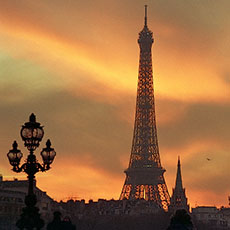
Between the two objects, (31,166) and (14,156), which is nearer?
(31,166)

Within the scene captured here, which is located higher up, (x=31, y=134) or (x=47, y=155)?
(x=31, y=134)

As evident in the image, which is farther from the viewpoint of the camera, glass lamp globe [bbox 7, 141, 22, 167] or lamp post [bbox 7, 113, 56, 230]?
glass lamp globe [bbox 7, 141, 22, 167]

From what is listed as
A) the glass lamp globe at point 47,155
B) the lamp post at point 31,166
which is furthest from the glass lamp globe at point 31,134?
the glass lamp globe at point 47,155

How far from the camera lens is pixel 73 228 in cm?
7112

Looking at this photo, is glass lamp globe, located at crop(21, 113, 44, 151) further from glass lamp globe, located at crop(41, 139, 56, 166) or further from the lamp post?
glass lamp globe, located at crop(41, 139, 56, 166)

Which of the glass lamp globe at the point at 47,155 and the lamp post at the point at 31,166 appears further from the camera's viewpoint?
the glass lamp globe at the point at 47,155

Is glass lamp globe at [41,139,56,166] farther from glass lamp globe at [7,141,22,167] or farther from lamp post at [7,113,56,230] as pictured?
glass lamp globe at [7,141,22,167]

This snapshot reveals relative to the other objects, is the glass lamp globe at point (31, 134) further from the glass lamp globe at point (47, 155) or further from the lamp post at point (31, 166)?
the glass lamp globe at point (47, 155)

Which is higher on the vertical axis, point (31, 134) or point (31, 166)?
point (31, 134)

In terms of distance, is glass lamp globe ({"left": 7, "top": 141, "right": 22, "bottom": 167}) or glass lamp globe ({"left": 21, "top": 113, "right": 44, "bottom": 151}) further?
glass lamp globe ({"left": 7, "top": 141, "right": 22, "bottom": 167})

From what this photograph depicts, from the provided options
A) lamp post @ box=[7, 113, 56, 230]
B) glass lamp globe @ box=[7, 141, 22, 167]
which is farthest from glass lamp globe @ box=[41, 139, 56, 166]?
glass lamp globe @ box=[7, 141, 22, 167]

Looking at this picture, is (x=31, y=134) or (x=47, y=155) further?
(x=47, y=155)

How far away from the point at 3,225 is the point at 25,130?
471 ft

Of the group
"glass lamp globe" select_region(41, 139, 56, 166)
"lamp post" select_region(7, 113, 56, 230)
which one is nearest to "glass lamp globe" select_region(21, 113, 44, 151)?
"lamp post" select_region(7, 113, 56, 230)
